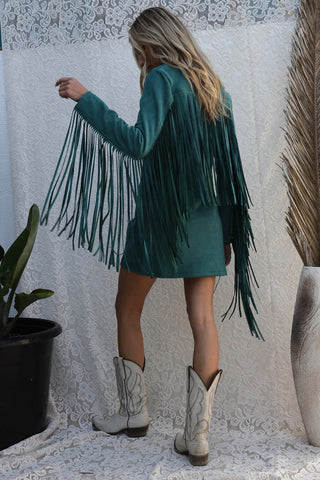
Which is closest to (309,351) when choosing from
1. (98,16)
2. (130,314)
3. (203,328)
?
(203,328)

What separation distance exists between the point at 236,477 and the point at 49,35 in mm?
1741

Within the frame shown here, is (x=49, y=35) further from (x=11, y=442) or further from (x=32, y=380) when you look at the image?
(x=11, y=442)

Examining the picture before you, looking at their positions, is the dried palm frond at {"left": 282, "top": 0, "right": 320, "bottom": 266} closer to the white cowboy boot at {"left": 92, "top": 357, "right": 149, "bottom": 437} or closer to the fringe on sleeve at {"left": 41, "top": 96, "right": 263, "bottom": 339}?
the fringe on sleeve at {"left": 41, "top": 96, "right": 263, "bottom": 339}

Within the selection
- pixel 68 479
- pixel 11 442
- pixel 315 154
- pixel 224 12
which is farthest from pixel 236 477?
pixel 224 12

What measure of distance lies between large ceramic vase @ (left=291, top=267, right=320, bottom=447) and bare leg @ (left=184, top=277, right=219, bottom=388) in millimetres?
298

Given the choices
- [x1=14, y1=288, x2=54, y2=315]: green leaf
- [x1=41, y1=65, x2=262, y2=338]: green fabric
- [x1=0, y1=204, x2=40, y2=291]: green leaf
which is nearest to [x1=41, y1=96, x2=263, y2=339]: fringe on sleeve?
[x1=41, y1=65, x2=262, y2=338]: green fabric

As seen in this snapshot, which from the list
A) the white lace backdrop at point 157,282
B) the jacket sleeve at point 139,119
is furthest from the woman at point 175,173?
the white lace backdrop at point 157,282

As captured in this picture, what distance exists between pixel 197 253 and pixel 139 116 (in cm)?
47

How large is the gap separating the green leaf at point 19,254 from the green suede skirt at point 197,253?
36 centimetres

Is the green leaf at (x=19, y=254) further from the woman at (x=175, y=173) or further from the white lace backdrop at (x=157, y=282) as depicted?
the white lace backdrop at (x=157, y=282)

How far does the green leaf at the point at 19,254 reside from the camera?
202 cm

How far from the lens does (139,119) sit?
5.44 feet

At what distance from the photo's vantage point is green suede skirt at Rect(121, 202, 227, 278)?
1.84m

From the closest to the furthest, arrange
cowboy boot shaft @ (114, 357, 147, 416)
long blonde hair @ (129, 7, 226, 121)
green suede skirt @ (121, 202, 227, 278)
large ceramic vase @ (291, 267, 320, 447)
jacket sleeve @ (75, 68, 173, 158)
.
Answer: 1. jacket sleeve @ (75, 68, 173, 158)
2. long blonde hair @ (129, 7, 226, 121)
3. green suede skirt @ (121, 202, 227, 278)
4. large ceramic vase @ (291, 267, 320, 447)
5. cowboy boot shaft @ (114, 357, 147, 416)
